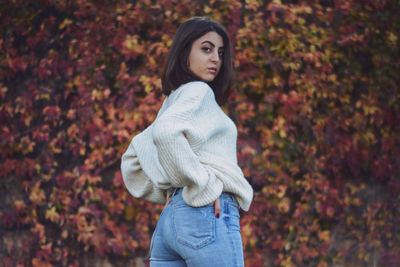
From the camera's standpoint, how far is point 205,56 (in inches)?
78.0

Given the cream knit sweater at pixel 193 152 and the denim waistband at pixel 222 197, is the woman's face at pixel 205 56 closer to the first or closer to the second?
the cream knit sweater at pixel 193 152

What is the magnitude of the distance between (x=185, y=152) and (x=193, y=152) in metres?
0.07

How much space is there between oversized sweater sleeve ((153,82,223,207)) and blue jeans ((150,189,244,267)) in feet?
0.17

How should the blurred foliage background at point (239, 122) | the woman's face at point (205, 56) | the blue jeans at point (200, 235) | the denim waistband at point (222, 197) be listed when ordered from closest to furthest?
the blue jeans at point (200, 235)
the denim waistband at point (222, 197)
the woman's face at point (205, 56)
the blurred foliage background at point (239, 122)

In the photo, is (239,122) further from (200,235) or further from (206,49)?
(200,235)

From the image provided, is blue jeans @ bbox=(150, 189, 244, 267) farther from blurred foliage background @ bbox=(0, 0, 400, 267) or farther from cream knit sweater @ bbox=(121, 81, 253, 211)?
blurred foliage background @ bbox=(0, 0, 400, 267)

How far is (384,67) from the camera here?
4.12 meters

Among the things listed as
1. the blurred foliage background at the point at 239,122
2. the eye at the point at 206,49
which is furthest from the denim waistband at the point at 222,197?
the blurred foliage background at the point at 239,122

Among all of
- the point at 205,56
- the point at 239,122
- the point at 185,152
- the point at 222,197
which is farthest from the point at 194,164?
the point at 239,122

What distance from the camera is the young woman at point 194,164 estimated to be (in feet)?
5.54

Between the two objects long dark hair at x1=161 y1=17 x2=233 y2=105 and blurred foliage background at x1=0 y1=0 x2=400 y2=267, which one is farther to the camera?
blurred foliage background at x1=0 y1=0 x2=400 y2=267

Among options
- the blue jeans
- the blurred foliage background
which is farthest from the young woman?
the blurred foliage background

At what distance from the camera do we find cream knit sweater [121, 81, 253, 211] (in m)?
1.70

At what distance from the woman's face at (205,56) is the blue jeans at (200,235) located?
0.50m
